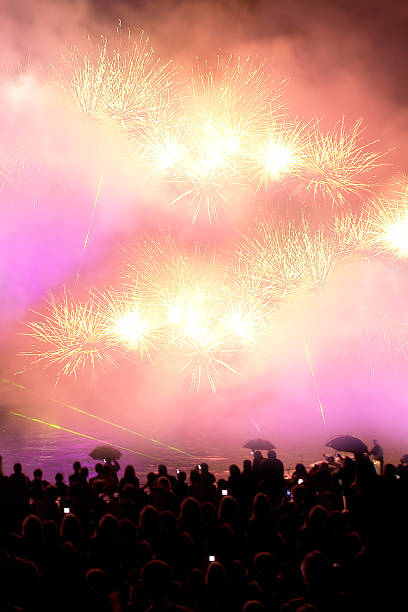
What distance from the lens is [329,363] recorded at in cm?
3703

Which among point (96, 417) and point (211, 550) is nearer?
point (211, 550)

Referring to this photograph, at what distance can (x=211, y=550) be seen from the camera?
16.9ft

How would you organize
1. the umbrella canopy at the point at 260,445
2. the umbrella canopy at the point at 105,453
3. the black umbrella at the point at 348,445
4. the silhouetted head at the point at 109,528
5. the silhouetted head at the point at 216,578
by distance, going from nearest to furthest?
the silhouetted head at the point at 216,578, the silhouetted head at the point at 109,528, the black umbrella at the point at 348,445, the umbrella canopy at the point at 105,453, the umbrella canopy at the point at 260,445

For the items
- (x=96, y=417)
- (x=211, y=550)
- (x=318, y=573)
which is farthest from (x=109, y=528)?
(x=96, y=417)

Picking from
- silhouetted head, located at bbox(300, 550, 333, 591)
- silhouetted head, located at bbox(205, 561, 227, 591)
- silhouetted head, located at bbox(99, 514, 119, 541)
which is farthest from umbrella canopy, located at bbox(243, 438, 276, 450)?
silhouetted head, located at bbox(300, 550, 333, 591)

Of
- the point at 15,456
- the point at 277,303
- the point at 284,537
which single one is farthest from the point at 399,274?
the point at 284,537

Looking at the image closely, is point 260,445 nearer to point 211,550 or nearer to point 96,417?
point 211,550

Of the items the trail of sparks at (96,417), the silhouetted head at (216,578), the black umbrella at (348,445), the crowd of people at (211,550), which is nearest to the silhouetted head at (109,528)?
the crowd of people at (211,550)

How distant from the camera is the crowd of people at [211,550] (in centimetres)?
382

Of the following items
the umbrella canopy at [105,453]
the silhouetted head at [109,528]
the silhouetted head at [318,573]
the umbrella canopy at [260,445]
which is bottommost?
the silhouetted head at [318,573]

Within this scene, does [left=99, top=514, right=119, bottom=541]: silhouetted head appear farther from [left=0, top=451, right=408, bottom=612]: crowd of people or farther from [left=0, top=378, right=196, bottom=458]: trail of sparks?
[left=0, top=378, right=196, bottom=458]: trail of sparks

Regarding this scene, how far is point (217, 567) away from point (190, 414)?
120 feet

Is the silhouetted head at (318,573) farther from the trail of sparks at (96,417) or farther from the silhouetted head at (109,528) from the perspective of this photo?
the trail of sparks at (96,417)

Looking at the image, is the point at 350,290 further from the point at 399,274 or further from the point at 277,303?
the point at 277,303
